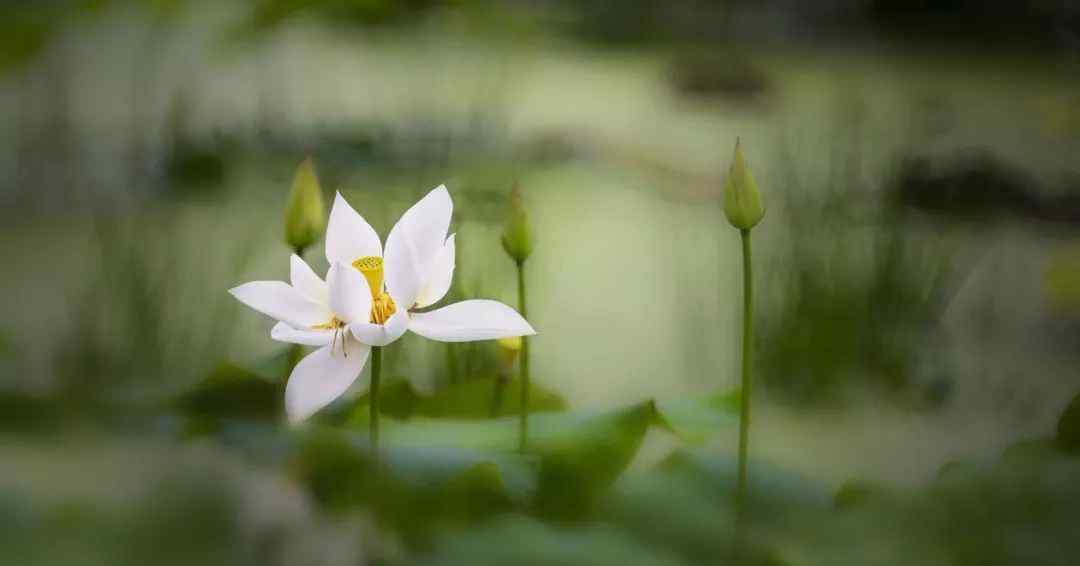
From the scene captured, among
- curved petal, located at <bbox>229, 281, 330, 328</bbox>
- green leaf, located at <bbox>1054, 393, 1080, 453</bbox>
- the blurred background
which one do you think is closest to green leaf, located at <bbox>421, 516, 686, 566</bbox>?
the blurred background

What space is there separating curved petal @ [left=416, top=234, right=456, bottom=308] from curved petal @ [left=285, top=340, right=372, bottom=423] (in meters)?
0.04

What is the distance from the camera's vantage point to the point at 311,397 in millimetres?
417

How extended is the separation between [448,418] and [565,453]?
0.15m

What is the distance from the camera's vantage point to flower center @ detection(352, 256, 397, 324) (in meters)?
0.45

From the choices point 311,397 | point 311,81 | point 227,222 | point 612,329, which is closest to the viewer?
point 311,397

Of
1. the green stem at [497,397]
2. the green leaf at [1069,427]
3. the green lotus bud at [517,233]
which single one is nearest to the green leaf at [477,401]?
the green stem at [497,397]

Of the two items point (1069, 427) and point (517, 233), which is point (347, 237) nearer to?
point (517, 233)

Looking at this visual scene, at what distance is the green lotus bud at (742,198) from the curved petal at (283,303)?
174 millimetres

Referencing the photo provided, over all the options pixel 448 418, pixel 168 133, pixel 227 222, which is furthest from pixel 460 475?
pixel 168 133

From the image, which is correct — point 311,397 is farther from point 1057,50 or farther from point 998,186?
point 1057,50

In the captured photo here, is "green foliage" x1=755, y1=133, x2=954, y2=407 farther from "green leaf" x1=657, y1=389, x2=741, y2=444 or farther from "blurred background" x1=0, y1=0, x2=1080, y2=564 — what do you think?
"green leaf" x1=657, y1=389, x2=741, y2=444

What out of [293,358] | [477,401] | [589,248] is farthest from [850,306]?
[293,358]

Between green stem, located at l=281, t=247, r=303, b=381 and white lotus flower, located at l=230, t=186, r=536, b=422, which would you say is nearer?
white lotus flower, located at l=230, t=186, r=536, b=422

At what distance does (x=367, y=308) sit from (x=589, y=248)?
949mm
